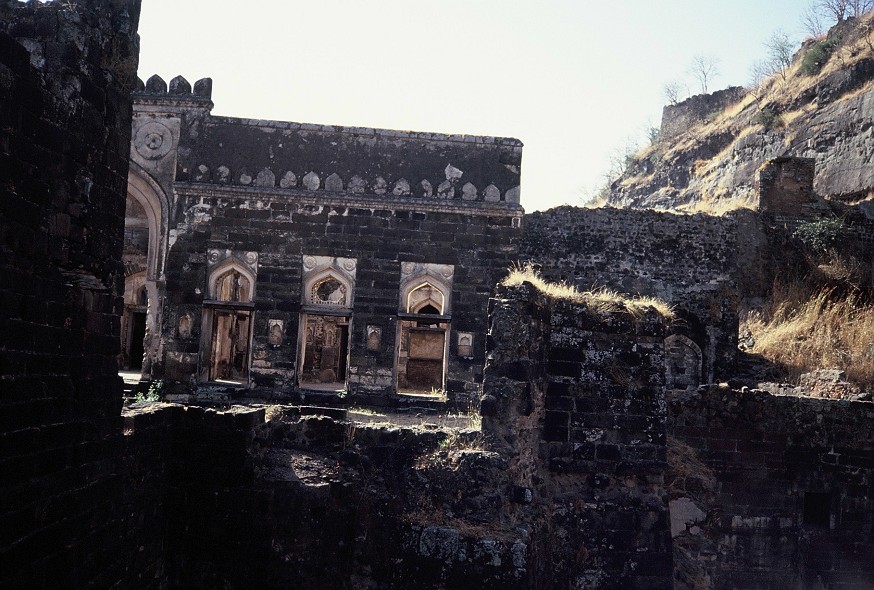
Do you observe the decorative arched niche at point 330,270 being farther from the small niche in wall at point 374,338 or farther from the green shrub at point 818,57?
the green shrub at point 818,57

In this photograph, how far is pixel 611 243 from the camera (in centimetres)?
1606

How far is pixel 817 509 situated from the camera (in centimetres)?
1087

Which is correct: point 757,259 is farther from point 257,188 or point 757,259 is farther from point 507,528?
point 507,528

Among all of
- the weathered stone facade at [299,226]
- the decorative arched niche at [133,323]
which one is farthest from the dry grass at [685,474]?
the decorative arched niche at [133,323]

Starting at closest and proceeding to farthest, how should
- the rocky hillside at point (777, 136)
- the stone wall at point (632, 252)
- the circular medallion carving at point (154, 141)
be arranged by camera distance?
the circular medallion carving at point (154, 141), the stone wall at point (632, 252), the rocky hillside at point (777, 136)

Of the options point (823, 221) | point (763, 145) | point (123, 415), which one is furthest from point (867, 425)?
point (763, 145)

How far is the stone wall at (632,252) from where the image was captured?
15.8 metres

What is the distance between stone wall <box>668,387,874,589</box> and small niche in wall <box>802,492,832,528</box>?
0.04 ft

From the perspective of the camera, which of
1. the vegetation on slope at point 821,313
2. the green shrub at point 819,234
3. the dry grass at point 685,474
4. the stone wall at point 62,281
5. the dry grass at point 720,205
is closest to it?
the stone wall at point 62,281

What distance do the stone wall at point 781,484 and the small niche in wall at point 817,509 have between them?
0.04 ft

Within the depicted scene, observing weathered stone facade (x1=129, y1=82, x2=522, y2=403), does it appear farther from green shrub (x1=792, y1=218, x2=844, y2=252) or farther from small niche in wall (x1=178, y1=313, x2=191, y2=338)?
green shrub (x1=792, y1=218, x2=844, y2=252)

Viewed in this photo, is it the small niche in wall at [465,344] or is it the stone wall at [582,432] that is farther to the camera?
the small niche in wall at [465,344]

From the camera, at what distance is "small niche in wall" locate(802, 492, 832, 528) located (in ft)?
35.4

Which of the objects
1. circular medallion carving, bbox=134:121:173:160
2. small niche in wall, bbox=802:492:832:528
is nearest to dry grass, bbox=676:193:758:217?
small niche in wall, bbox=802:492:832:528
